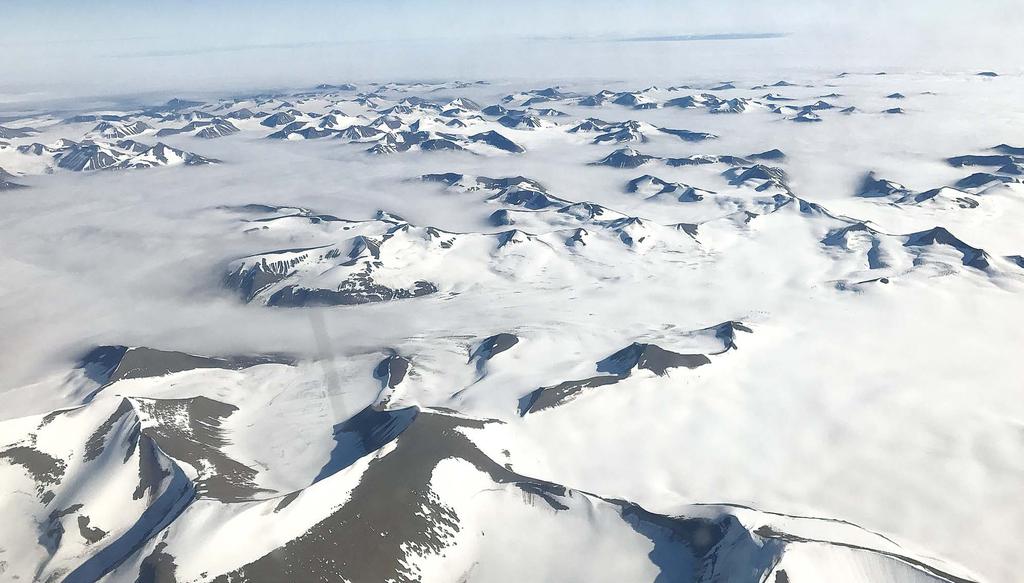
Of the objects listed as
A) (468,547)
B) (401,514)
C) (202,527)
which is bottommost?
(468,547)

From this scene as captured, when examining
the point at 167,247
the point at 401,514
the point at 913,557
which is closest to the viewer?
the point at 913,557

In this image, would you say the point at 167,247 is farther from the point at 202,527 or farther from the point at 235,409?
the point at 202,527

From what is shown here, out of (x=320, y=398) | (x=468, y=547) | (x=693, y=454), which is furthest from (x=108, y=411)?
(x=693, y=454)

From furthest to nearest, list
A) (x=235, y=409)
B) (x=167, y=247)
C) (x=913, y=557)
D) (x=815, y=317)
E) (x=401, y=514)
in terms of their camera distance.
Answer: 1. (x=167, y=247)
2. (x=815, y=317)
3. (x=235, y=409)
4. (x=401, y=514)
5. (x=913, y=557)

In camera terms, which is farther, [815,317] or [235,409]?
→ [815,317]

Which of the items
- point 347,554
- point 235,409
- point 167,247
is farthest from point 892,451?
point 167,247

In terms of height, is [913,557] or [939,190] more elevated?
[913,557]

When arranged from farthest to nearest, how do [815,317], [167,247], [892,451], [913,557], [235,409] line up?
1. [167,247]
2. [815,317]
3. [235,409]
4. [892,451]
5. [913,557]

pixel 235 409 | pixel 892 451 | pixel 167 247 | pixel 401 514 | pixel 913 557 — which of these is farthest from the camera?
pixel 167 247

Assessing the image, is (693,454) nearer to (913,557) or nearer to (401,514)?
(913,557)
